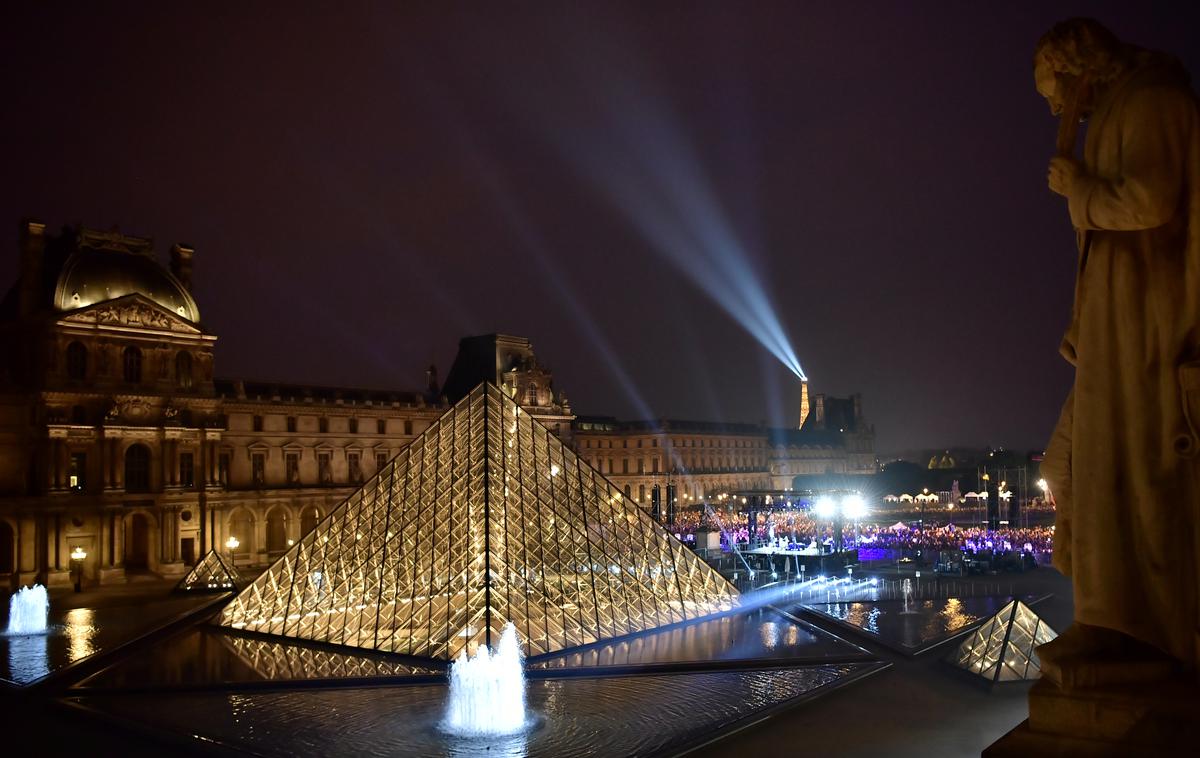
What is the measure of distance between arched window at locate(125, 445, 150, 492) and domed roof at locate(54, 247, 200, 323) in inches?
213

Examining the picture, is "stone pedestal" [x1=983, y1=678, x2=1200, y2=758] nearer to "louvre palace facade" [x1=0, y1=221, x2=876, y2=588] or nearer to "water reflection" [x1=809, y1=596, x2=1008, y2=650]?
"water reflection" [x1=809, y1=596, x2=1008, y2=650]

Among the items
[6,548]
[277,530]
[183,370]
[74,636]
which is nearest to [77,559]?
[6,548]

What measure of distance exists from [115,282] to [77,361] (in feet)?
11.2

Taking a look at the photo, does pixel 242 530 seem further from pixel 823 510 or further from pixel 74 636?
pixel 823 510

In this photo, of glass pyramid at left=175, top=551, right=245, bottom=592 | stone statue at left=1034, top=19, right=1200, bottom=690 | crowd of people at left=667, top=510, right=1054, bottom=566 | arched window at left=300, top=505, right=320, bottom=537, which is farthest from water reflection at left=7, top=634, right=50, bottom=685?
crowd of people at left=667, top=510, right=1054, bottom=566

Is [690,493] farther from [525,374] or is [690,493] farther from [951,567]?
[951,567]

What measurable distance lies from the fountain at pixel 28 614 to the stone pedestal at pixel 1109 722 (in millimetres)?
25133

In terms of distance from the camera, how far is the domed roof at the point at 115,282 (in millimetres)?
36625

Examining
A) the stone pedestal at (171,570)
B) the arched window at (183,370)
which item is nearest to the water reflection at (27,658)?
the stone pedestal at (171,570)

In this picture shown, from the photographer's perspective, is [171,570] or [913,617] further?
[171,570]

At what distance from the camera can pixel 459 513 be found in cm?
2175

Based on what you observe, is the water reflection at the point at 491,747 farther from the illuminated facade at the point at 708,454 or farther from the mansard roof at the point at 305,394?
the illuminated facade at the point at 708,454

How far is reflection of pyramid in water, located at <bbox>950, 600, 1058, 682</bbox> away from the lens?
48.5 feet

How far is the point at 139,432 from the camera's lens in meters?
37.8
